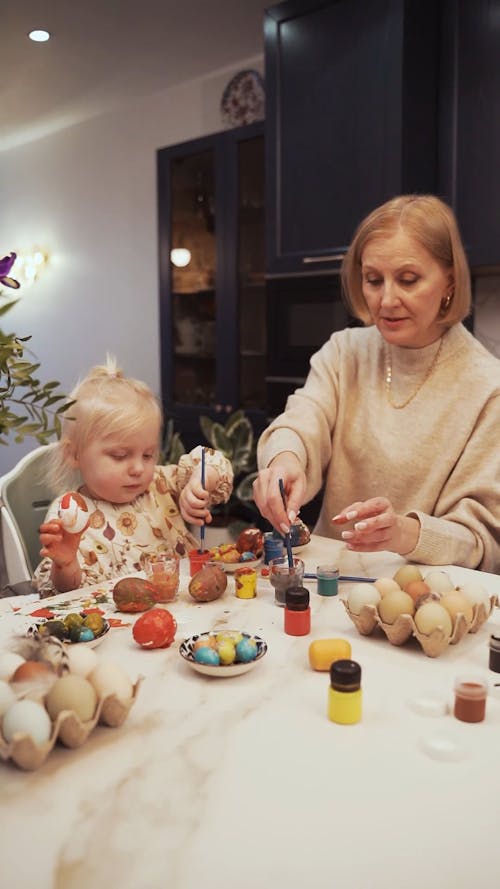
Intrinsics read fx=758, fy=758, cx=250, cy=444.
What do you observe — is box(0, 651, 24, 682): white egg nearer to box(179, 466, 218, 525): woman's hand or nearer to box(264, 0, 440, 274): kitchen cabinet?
box(179, 466, 218, 525): woman's hand

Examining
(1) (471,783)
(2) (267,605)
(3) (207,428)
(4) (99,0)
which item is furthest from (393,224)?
(4) (99,0)

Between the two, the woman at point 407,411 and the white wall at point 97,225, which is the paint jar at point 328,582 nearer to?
the woman at point 407,411

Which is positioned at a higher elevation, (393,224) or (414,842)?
(393,224)

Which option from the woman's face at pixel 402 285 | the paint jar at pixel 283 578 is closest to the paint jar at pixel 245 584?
the paint jar at pixel 283 578

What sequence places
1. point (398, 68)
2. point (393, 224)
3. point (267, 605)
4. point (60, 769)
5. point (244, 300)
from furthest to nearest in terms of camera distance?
point (244, 300), point (398, 68), point (393, 224), point (267, 605), point (60, 769)

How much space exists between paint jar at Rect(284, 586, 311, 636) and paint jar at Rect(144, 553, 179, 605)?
0.23 metres

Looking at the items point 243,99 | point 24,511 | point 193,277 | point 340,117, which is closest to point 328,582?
point 24,511

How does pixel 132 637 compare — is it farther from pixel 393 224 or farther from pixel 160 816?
pixel 393 224

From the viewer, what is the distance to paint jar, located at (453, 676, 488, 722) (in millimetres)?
874

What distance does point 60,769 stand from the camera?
77cm

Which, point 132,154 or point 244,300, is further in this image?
point 132,154

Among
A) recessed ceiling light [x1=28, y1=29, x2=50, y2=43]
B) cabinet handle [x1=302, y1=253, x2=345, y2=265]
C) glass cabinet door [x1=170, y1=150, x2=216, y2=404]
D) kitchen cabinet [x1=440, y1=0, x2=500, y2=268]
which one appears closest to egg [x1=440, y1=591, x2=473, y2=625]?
kitchen cabinet [x1=440, y1=0, x2=500, y2=268]

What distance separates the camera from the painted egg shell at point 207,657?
0.98 metres

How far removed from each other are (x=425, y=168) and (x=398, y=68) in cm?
34
